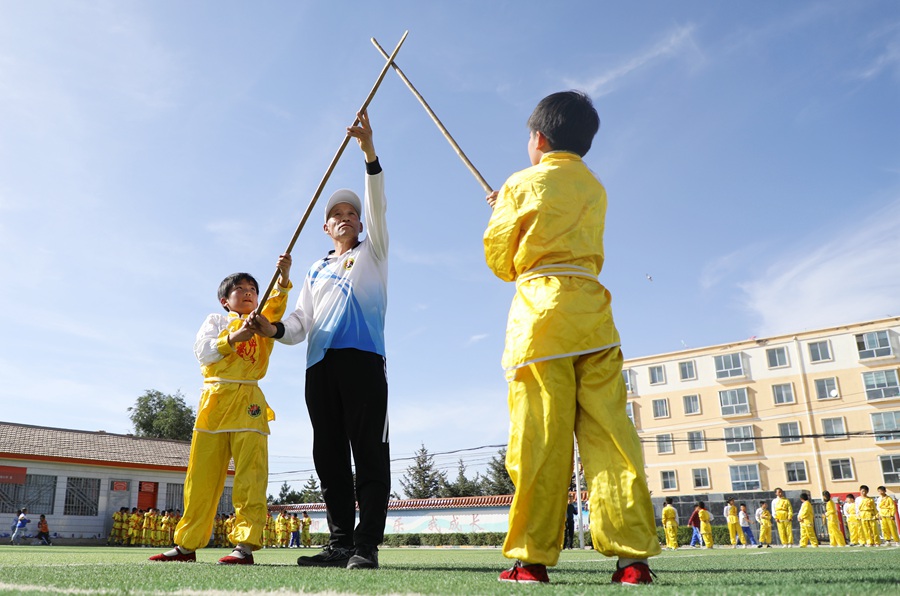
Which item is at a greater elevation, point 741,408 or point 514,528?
point 741,408

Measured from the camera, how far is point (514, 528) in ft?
8.52

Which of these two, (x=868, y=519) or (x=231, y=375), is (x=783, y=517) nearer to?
(x=868, y=519)

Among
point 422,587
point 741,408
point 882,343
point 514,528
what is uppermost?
point 882,343

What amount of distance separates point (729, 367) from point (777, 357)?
3370 mm

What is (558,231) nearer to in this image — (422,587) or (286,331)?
(422,587)

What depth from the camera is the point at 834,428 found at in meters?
45.6

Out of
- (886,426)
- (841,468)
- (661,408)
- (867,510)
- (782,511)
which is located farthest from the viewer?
(661,408)

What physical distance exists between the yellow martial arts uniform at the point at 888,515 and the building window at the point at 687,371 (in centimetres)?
3034

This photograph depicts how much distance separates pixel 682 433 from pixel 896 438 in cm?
1361

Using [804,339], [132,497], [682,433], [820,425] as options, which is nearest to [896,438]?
[820,425]

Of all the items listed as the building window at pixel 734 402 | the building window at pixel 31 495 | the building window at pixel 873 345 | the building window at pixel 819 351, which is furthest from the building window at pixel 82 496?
the building window at pixel 873 345

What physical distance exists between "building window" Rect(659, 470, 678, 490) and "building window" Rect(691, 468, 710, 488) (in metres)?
1.44

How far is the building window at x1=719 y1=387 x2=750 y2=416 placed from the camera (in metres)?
49.2

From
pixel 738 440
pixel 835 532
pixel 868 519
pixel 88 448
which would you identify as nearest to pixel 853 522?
pixel 835 532
